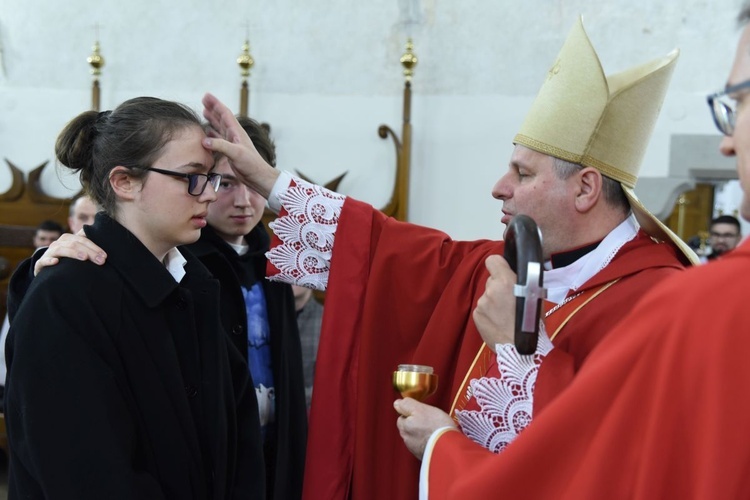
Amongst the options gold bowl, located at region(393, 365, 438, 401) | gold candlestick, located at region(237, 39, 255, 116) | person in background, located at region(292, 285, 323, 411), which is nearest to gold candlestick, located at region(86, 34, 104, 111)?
gold candlestick, located at region(237, 39, 255, 116)

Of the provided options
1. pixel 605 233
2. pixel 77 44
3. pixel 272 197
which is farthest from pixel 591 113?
pixel 77 44

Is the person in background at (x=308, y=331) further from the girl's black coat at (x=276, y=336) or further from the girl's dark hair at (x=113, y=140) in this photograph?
the girl's dark hair at (x=113, y=140)

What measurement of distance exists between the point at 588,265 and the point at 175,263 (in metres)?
0.94

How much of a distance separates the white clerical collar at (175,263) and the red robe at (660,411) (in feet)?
3.31

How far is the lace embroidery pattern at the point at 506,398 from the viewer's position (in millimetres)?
1450

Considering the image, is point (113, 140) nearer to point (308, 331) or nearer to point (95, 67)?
point (308, 331)

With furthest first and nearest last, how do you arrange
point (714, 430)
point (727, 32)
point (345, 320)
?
point (727, 32), point (345, 320), point (714, 430)

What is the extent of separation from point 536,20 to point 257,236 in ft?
11.7

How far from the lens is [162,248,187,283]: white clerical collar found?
188 cm

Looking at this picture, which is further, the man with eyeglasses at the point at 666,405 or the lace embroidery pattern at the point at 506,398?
the lace embroidery pattern at the point at 506,398

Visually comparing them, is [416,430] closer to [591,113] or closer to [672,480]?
[672,480]

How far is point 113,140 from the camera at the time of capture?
1.84 meters

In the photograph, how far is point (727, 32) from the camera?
524 centimetres

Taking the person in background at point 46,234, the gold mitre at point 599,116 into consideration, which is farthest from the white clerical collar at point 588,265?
the person in background at point 46,234
